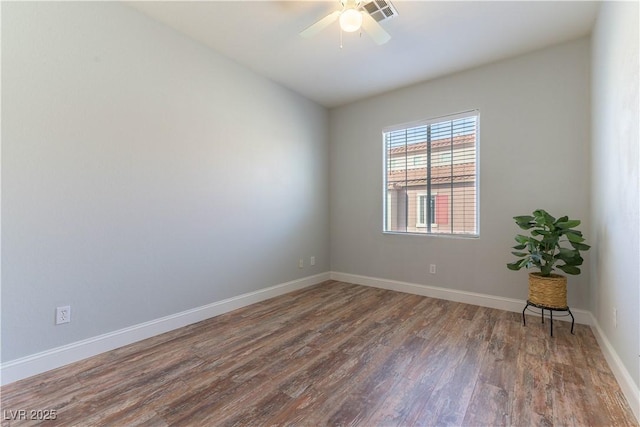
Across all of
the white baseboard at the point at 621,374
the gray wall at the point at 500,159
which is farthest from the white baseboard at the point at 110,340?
the white baseboard at the point at 621,374

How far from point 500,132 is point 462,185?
0.69 m

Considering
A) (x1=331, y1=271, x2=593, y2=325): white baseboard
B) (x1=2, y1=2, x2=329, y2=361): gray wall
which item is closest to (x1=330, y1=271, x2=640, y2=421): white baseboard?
(x1=331, y1=271, x2=593, y2=325): white baseboard

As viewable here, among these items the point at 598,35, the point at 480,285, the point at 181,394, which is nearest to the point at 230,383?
the point at 181,394

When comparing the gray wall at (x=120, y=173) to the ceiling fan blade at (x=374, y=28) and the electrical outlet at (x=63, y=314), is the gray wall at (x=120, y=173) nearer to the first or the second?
the electrical outlet at (x=63, y=314)

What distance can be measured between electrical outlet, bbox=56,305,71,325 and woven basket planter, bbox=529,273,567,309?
3.78 meters

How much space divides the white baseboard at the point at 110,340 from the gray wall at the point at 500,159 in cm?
201

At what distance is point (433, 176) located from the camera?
3643mm

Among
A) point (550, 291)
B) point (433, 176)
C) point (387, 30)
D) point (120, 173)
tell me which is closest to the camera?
point (120, 173)

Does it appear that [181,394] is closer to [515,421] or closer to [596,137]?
[515,421]

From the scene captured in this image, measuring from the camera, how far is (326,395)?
1669mm

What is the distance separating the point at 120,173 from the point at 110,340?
1336mm

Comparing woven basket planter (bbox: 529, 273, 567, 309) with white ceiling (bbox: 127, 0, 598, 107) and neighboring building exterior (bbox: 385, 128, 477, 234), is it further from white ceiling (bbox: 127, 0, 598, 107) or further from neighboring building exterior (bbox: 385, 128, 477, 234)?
white ceiling (bbox: 127, 0, 598, 107)

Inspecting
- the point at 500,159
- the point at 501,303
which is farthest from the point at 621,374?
the point at 500,159

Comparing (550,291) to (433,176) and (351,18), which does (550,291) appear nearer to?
(433,176)
